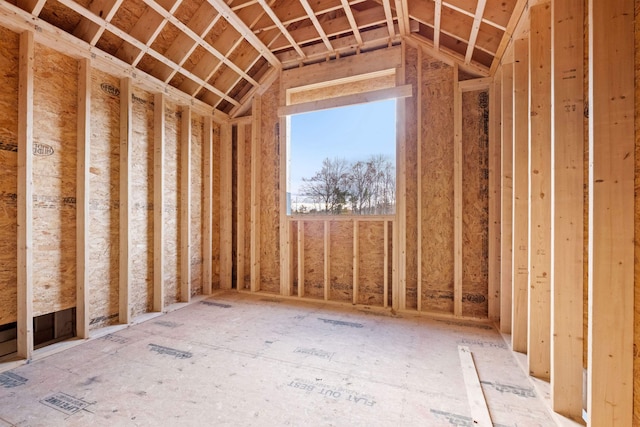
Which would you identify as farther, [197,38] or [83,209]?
[197,38]

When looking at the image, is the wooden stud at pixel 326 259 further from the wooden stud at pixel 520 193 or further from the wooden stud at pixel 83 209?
the wooden stud at pixel 83 209

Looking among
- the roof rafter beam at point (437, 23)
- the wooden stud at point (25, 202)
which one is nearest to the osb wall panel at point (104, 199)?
the wooden stud at point (25, 202)

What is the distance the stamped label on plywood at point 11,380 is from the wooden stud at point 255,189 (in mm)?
2997

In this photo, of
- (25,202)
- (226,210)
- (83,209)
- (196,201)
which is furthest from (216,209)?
(25,202)

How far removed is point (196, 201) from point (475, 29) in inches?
184

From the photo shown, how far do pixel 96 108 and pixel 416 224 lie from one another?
446 centimetres

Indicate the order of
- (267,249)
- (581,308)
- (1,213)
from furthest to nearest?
1. (267,249)
2. (1,213)
3. (581,308)

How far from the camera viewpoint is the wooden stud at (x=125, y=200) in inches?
142

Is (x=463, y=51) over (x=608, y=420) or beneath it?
over

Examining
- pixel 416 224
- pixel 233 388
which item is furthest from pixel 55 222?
pixel 416 224

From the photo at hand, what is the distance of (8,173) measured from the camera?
2.74m

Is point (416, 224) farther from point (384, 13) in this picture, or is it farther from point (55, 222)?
point (55, 222)

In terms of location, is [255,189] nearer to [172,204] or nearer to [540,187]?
[172,204]

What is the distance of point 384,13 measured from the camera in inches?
153
